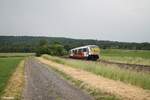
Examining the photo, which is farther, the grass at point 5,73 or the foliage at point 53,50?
the foliage at point 53,50

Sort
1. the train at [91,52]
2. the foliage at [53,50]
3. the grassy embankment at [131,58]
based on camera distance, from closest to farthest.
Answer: the grassy embankment at [131,58], the train at [91,52], the foliage at [53,50]

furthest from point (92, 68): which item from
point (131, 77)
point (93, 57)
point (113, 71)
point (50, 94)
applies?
point (93, 57)

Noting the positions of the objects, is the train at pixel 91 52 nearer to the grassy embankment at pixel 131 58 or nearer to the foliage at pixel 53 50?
the grassy embankment at pixel 131 58

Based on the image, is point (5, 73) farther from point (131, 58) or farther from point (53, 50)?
point (53, 50)

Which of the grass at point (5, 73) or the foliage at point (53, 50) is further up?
the grass at point (5, 73)

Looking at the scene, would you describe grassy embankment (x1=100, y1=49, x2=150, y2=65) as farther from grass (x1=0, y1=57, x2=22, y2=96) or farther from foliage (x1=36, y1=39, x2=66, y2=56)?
foliage (x1=36, y1=39, x2=66, y2=56)

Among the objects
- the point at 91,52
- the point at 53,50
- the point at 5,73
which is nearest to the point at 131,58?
the point at 91,52

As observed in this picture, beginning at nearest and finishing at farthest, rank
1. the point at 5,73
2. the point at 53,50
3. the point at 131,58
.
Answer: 1. the point at 5,73
2. the point at 131,58
3. the point at 53,50

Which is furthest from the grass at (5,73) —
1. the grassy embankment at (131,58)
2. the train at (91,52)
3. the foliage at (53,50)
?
the foliage at (53,50)

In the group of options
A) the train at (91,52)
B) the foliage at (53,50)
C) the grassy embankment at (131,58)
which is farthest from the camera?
the foliage at (53,50)

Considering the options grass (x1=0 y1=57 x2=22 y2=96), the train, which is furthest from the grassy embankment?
grass (x1=0 y1=57 x2=22 y2=96)

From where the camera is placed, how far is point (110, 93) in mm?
16672

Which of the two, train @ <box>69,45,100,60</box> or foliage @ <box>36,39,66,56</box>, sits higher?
train @ <box>69,45,100,60</box>

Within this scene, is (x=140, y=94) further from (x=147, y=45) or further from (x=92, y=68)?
(x=147, y=45)
